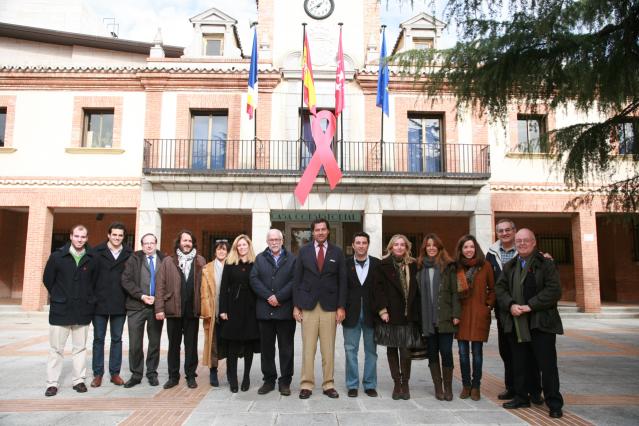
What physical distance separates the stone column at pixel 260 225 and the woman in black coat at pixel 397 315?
7.99 metres

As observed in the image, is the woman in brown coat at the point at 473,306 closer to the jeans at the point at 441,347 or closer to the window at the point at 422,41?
the jeans at the point at 441,347

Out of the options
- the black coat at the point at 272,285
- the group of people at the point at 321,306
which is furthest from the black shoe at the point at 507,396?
the black coat at the point at 272,285

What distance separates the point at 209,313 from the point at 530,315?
11.4ft

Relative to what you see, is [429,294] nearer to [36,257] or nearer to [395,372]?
[395,372]

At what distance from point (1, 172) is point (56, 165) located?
1571 millimetres

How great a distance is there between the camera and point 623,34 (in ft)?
14.8

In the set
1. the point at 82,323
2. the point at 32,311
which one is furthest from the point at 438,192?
the point at 32,311

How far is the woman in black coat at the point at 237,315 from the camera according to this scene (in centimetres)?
529

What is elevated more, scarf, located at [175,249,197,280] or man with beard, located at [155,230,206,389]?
scarf, located at [175,249,197,280]

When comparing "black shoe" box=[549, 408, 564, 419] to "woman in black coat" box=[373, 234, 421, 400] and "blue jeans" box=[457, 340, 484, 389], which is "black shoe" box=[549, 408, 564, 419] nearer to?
"blue jeans" box=[457, 340, 484, 389]

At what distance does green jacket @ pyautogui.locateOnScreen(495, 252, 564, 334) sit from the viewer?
4.53m

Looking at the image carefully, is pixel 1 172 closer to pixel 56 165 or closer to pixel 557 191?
pixel 56 165

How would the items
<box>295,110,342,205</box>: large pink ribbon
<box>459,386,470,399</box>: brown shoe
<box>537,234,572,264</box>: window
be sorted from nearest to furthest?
<box>459,386,470,399</box>: brown shoe, <box>295,110,342,205</box>: large pink ribbon, <box>537,234,572,264</box>: window

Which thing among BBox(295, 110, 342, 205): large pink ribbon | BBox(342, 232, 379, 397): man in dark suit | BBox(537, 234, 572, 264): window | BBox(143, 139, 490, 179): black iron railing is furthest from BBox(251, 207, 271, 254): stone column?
BBox(537, 234, 572, 264): window
